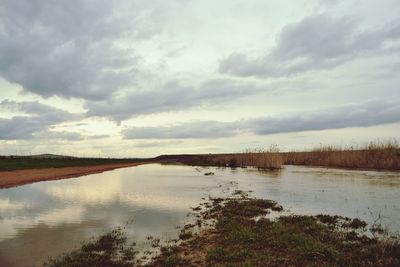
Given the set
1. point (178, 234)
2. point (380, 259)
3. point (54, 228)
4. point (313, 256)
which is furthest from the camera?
point (54, 228)

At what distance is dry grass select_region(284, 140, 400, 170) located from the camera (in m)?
45.3

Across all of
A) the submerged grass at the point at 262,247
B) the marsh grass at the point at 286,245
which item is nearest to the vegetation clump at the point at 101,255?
the submerged grass at the point at 262,247

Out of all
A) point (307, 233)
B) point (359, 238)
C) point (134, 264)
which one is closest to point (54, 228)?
point (134, 264)

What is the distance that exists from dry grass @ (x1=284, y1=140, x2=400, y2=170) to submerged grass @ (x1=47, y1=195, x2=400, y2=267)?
35.1m

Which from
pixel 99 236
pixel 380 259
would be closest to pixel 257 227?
pixel 380 259

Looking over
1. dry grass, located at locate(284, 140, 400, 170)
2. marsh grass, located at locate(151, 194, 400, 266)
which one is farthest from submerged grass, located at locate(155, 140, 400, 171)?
marsh grass, located at locate(151, 194, 400, 266)

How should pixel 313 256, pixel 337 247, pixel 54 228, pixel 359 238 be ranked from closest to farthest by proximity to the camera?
pixel 313 256 < pixel 337 247 < pixel 359 238 < pixel 54 228

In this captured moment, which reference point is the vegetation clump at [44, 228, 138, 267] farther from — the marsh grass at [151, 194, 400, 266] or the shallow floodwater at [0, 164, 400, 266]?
the marsh grass at [151, 194, 400, 266]

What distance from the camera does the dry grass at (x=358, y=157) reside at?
45.3m

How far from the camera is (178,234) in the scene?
13.3 meters

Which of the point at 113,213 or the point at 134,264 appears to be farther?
the point at 113,213

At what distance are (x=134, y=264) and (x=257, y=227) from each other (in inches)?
210

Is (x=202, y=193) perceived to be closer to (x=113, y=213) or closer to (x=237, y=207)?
(x=237, y=207)

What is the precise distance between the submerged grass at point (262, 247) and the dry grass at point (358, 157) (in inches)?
1383
